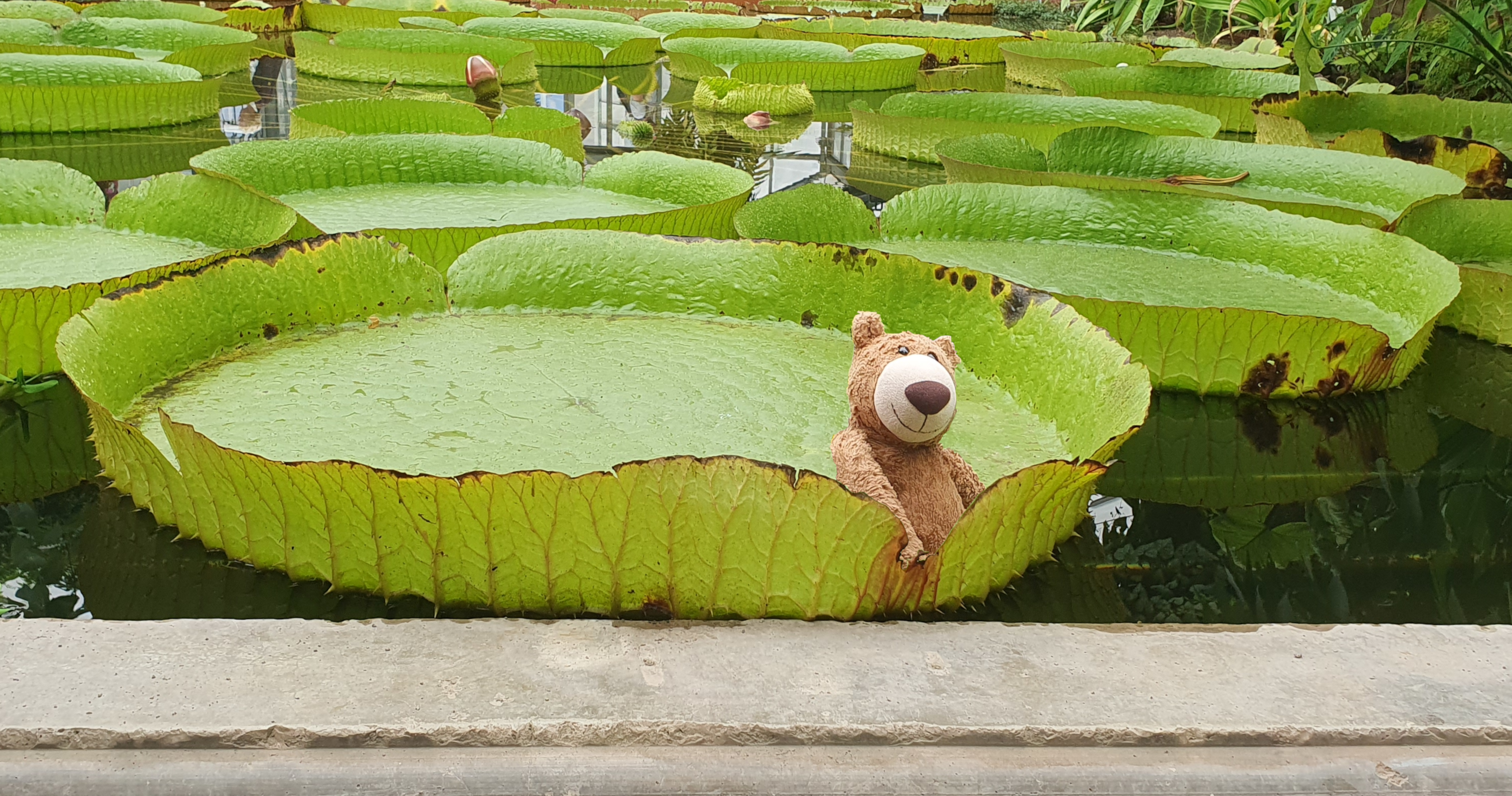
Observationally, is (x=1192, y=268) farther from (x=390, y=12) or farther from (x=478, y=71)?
(x=390, y=12)

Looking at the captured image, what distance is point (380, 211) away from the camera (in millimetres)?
3434

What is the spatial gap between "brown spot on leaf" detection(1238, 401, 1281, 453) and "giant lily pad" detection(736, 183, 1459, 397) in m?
0.04

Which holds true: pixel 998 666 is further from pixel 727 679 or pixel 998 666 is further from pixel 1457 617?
pixel 1457 617

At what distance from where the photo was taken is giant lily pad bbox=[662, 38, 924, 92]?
7227 mm

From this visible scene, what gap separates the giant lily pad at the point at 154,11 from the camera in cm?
822

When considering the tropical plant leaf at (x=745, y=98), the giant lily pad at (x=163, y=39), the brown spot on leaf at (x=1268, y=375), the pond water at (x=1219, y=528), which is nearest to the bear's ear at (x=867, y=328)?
the pond water at (x=1219, y=528)

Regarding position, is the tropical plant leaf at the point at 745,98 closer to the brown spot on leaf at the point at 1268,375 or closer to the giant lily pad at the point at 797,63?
the giant lily pad at the point at 797,63

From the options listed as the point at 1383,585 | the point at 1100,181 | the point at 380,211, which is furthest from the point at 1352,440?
the point at 380,211

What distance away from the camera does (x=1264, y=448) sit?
2375mm

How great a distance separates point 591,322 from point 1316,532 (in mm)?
1477

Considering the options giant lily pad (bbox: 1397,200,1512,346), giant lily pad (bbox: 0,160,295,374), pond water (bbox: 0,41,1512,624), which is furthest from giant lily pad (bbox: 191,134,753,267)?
giant lily pad (bbox: 1397,200,1512,346)

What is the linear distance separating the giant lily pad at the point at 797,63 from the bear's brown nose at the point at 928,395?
5.74 metres

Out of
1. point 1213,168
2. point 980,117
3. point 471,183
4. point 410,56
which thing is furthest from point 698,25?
point 471,183

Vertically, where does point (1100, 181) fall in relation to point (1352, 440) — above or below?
above
